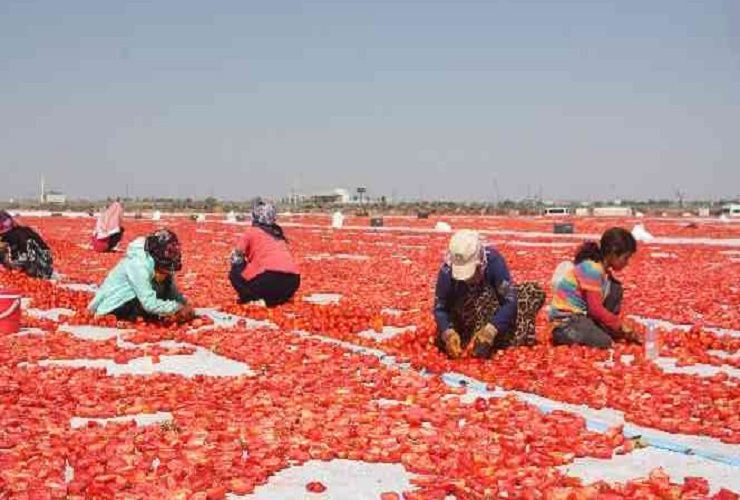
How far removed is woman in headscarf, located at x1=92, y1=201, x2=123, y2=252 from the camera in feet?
89.8

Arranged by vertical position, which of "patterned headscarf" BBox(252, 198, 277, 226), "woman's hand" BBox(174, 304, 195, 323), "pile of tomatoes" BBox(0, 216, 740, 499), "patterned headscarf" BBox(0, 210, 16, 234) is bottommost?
"pile of tomatoes" BBox(0, 216, 740, 499)

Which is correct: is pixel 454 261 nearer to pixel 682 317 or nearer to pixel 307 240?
pixel 682 317

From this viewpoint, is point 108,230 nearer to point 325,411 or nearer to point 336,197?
point 325,411

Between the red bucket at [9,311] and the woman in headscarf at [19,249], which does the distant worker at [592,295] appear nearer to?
the red bucket at [9,311]

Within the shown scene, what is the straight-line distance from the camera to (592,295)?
10680 millimetres

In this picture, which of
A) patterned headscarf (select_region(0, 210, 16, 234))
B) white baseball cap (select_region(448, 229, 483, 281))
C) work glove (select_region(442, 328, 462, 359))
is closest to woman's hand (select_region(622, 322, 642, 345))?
work glove (select_region(442, 328, 462, 359))

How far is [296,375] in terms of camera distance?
366 inches

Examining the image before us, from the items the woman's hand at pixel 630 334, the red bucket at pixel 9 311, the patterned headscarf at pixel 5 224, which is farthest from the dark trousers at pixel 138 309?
the patterned headscarf at pixel 5 224

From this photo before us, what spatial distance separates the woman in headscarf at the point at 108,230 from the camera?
89.8 feet

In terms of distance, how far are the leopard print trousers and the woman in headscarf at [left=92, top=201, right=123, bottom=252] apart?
1859 cm

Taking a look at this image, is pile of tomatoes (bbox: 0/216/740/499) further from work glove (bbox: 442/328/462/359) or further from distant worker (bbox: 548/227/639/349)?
distant worker (bbox: 548/227/639/349)

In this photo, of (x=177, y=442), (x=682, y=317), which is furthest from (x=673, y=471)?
(x=682, y=317)

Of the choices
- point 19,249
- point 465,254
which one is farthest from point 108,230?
point 465,254

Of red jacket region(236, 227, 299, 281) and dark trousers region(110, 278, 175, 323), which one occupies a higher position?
red jacket region(236, 227, 299, 281)
